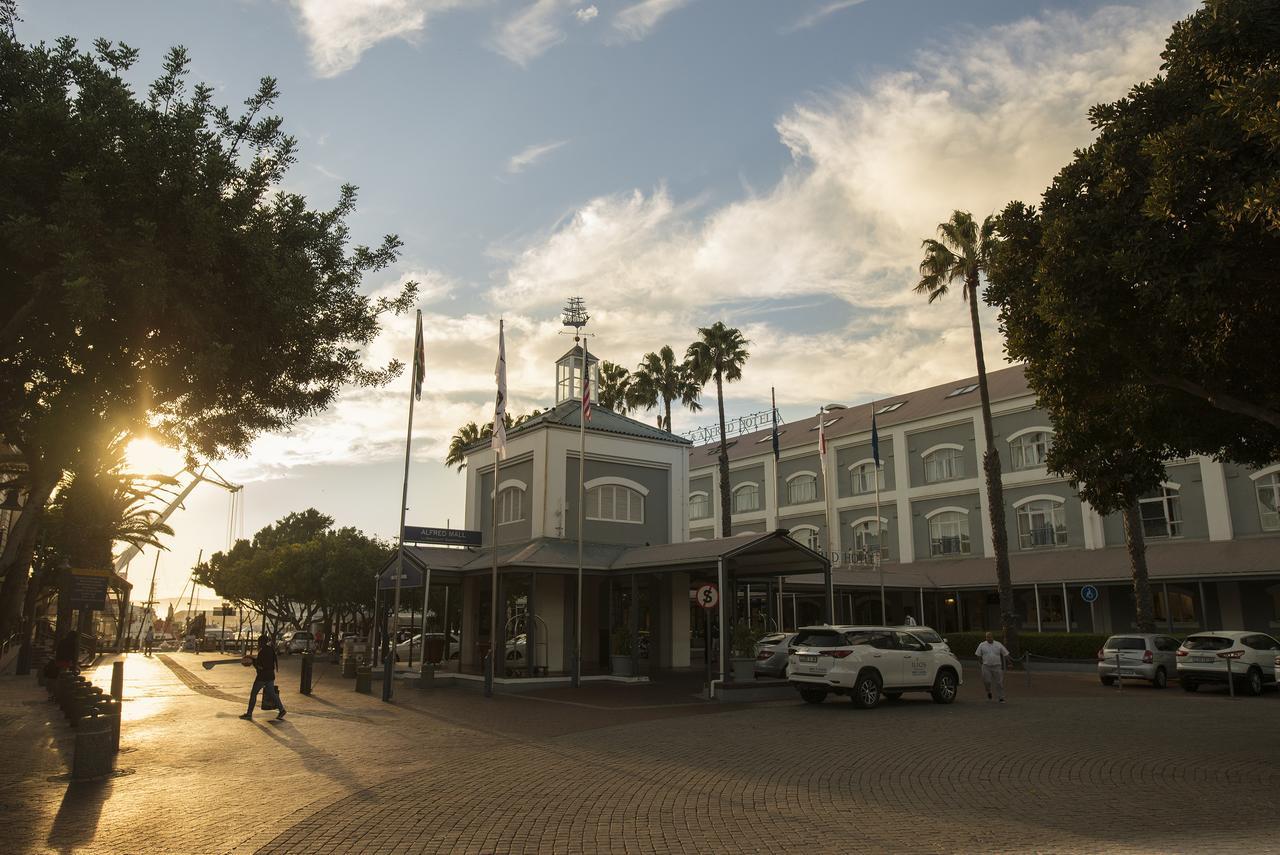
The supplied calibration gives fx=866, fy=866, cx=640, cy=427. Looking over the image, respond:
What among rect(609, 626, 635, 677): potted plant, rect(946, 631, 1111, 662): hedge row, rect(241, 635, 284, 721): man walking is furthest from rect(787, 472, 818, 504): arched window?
rect(241, 635, 284, 721): man walking

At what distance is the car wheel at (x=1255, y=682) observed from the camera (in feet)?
71.0

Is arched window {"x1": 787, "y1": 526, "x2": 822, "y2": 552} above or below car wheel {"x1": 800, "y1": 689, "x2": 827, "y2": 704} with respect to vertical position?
above

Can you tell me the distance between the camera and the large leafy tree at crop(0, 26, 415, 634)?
941 cm

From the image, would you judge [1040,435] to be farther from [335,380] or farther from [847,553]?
[335,380]

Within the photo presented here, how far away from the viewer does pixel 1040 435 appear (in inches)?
1542

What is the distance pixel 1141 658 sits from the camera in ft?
78.9

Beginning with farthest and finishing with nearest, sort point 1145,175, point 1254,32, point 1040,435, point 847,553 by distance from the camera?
point 847,553, point 1040,435, point 1145,175, point 1254,32

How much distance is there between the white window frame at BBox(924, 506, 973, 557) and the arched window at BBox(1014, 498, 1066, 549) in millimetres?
2475

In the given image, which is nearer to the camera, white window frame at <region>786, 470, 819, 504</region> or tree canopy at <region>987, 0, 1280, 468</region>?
tree canopy at <region>987, 0, 1280, 468</region>

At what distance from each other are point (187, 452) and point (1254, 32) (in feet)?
53.0

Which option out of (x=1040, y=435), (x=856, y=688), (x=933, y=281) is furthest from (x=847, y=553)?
(x=856, y=688)

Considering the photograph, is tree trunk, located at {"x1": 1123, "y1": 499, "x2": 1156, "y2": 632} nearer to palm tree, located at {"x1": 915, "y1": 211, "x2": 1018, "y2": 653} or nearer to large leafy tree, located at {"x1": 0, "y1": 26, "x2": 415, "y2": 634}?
palm tree, located at {"x1": 915, "y1": 211, "x2": 1018, "y2": 653}

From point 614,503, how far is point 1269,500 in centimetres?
2456

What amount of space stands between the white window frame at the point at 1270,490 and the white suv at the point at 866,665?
20429 millimetres
